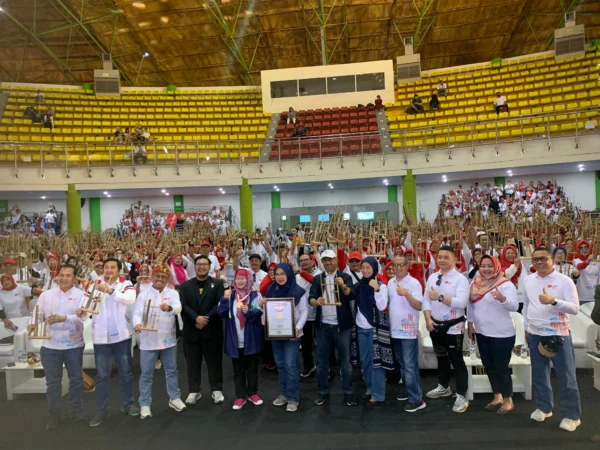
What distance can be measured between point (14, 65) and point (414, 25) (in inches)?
749

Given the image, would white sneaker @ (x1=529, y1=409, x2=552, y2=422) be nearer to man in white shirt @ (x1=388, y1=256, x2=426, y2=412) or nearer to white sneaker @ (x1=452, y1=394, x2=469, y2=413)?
white sneaker @ (x1=452, y1=394, x2=469, y2=413)

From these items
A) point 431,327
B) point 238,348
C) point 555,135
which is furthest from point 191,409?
point 555,135

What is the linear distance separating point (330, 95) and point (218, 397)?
18401 millimetres

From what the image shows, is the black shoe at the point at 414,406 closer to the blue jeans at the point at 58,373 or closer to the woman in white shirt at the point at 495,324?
the woman in white shirt at the point at 495,324

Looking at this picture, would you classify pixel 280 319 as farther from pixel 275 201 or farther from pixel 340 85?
pixel 340 85

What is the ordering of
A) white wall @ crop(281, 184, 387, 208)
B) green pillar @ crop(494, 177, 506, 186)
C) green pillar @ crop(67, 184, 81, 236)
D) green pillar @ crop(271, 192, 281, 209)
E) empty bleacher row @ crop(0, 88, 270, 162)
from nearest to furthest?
green pillar @ crop(67, 184, 81, 236) < empty bleacher row @ crop(0, 88, 270, 162) < green pillar @ crop(494, 177, 506, 186) < white wall @ crop(281, 184, 387, 208) < green pillar @ crop(271, 192, 281, 209)

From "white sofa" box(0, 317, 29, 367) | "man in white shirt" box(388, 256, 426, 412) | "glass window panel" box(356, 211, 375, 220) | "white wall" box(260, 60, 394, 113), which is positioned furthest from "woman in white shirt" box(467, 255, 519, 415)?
"white wall" box(260, 60, 394, 113)

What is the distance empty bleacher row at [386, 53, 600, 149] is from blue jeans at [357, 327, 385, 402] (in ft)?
38.5

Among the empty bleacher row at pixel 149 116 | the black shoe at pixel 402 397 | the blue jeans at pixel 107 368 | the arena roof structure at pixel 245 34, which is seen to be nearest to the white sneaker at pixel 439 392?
the black shoe at pixel 402 397

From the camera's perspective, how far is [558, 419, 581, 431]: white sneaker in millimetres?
3928

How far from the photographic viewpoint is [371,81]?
21078mm

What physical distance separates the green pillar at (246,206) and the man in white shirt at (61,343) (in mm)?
11679

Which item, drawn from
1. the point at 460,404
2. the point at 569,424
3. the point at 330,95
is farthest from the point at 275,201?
the point at 569,424

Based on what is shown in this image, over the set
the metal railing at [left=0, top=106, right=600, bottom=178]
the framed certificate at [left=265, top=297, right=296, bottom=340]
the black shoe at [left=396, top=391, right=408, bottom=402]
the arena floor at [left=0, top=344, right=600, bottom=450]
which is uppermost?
the metal railing at [left=0, top=106, right=600, bottom=178]
